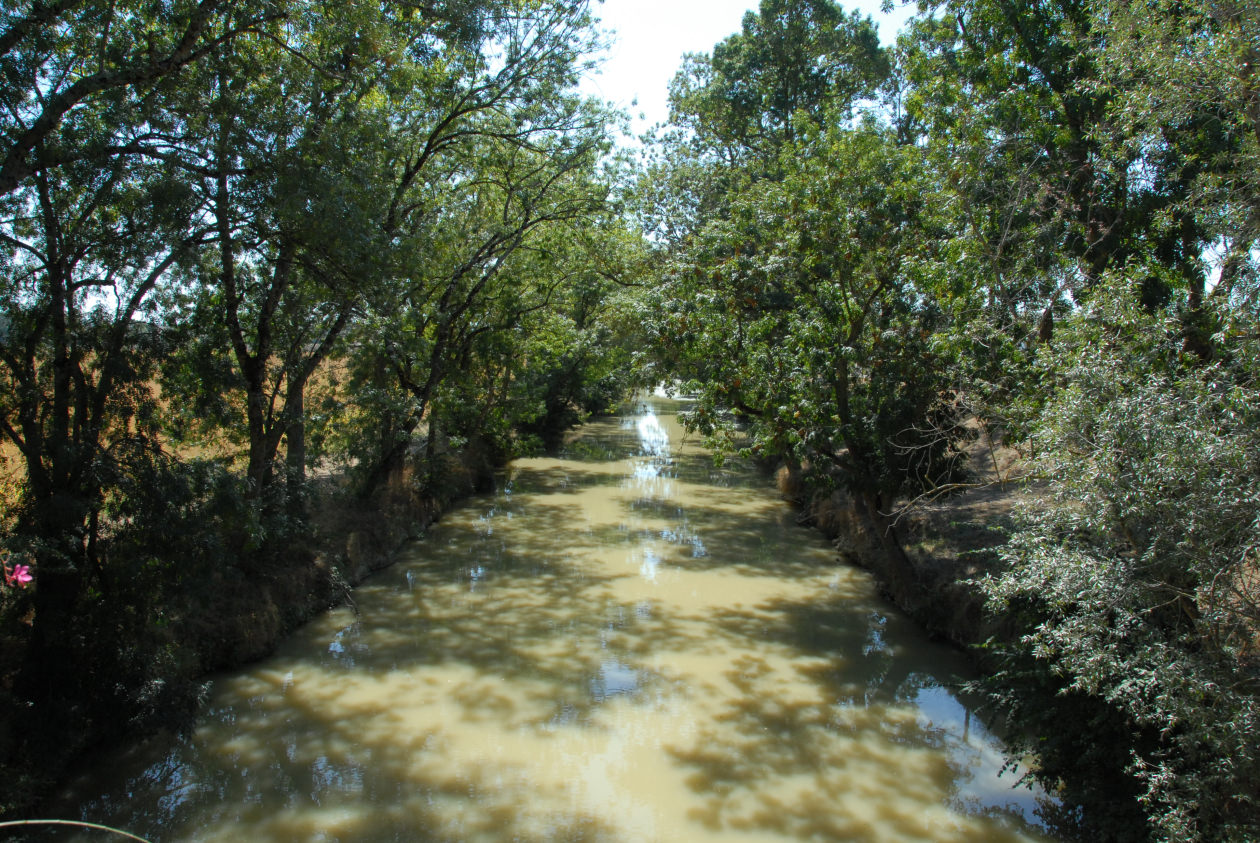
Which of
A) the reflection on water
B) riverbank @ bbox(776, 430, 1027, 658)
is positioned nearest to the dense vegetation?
riverbank @ bbox(776, 430, 1027, 658)

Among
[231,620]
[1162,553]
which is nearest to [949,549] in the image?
[1162,553]

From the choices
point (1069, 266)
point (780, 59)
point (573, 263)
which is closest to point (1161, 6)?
point (1069, 266)

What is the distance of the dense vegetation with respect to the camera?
5.20m

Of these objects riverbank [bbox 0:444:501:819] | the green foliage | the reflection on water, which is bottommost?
the reflection on water

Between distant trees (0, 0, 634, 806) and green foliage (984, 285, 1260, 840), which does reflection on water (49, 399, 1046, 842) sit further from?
green foliage (984, 285, 1260, 840)

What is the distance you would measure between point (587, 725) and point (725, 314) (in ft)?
23.7

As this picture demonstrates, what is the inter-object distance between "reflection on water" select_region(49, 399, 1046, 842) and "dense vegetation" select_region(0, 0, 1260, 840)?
94 cm

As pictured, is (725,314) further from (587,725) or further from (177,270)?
(177,270)

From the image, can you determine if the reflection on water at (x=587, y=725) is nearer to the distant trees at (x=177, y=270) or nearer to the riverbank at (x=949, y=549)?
the riverbank at (x=949, y=549)

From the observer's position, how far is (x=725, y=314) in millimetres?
12930

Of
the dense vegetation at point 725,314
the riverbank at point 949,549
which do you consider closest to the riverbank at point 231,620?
the dense vegetation at point 725,314

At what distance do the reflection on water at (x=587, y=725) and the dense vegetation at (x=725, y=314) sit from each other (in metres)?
0.94

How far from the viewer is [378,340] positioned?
11320 millimetres

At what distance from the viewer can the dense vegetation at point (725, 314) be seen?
520 centimetres
